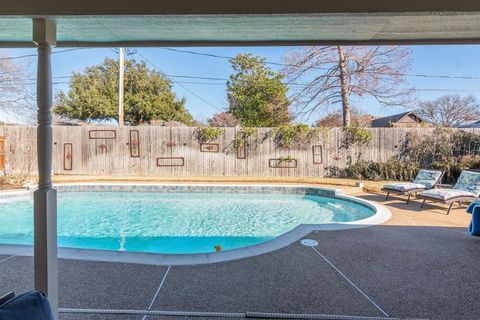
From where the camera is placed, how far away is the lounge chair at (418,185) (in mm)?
7129

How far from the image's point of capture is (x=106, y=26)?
221 centimetres

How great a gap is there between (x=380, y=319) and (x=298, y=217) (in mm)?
4826

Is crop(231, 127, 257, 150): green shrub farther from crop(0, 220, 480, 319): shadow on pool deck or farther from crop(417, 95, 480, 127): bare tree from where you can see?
crop(417, 95, 480, 127): bare tree

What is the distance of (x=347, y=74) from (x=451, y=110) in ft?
41.9

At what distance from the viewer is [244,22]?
2.07m

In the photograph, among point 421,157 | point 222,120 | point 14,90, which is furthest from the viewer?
point 222,120

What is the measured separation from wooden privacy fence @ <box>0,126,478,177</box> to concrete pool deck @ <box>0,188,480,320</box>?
7234 millimetres

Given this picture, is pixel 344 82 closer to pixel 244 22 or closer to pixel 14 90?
pixel 244 22

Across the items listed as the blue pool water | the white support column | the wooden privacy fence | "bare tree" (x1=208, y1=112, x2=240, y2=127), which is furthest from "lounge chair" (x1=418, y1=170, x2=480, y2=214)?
"bare tree" (x1=208, y1=112, x2=240, y2=127)

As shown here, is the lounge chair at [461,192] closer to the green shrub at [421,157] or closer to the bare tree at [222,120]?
the green shrub at [421,157]

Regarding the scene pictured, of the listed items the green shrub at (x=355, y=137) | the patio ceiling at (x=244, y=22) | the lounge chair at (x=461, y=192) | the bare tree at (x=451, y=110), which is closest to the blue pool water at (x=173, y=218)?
the lounge chair at (x=461, y=192)

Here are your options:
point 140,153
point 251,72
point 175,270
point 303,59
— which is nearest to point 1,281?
point 175,270

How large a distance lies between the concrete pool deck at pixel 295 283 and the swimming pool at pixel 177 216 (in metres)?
1.85

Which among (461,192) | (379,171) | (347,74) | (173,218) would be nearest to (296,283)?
(173,218)
